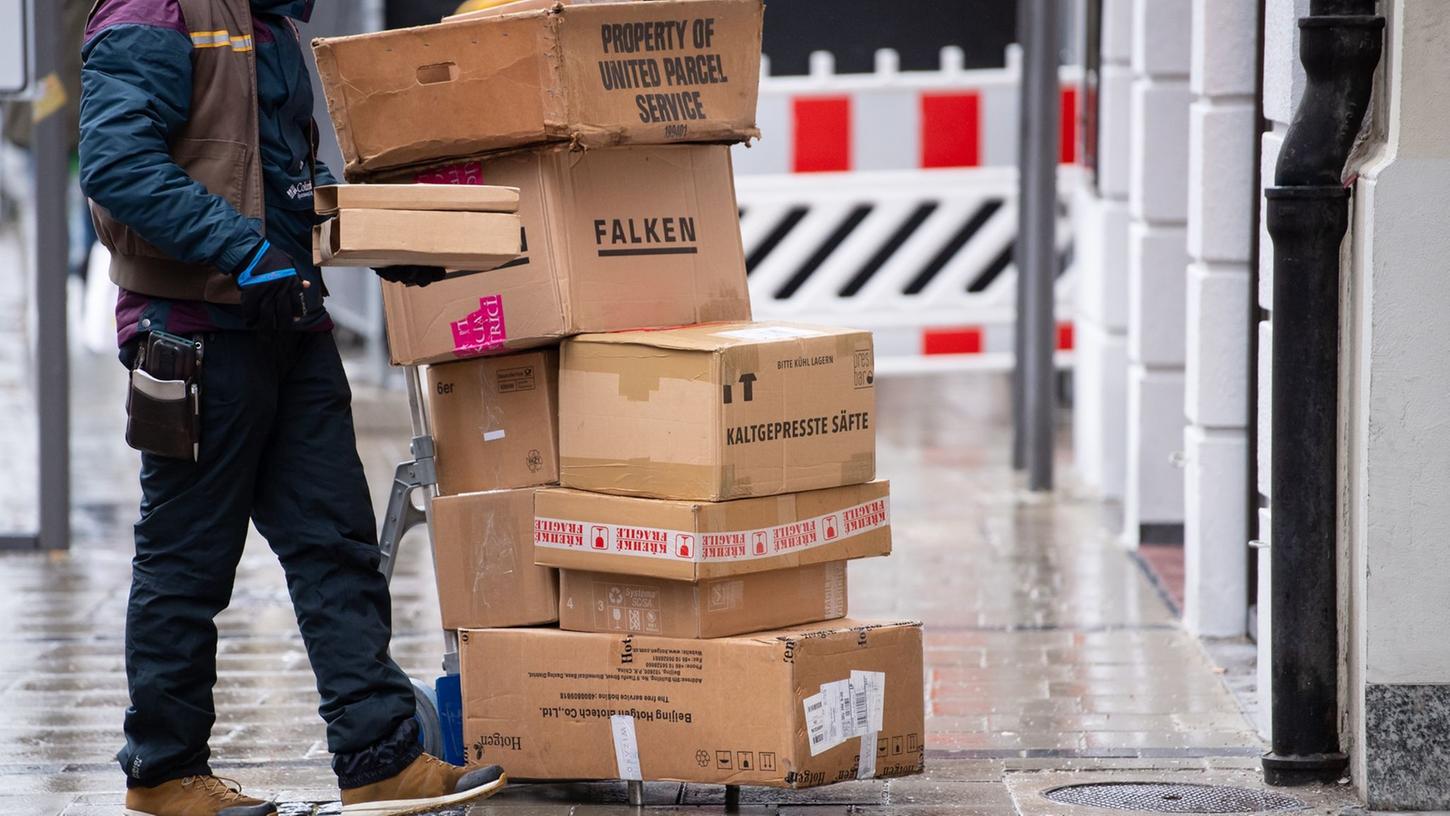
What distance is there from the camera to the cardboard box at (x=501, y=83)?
15.1ft

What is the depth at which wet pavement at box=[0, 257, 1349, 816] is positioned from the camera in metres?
4.99

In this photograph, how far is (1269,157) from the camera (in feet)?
17.7

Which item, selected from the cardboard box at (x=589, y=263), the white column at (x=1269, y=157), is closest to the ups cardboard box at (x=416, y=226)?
the cardboard box at (x=589, y=263)

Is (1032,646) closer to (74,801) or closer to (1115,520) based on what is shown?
(1115,520)

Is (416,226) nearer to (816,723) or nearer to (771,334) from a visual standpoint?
(771,334)

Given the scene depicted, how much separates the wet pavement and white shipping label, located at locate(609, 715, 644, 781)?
126mm

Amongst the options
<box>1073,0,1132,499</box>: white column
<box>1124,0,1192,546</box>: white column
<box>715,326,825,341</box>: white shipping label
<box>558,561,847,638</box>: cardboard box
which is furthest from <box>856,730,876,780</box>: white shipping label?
<box>1073,0,1132,499</box>: white column

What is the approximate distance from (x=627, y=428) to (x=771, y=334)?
0.37 m

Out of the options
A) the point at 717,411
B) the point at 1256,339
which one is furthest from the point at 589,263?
the point at 1256,339

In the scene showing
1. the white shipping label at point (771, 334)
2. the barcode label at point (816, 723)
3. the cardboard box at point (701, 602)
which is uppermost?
the white shipping label at point (771, 334)

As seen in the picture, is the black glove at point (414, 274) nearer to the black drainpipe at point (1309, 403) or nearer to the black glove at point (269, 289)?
the black glove at point (269, 289)

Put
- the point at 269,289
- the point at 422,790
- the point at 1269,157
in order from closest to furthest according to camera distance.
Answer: the point at 269,289 → the point at 422,790 → the point at 1269,157

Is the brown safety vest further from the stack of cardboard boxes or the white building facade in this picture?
the white building facade

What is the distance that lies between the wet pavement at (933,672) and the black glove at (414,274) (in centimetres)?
121
